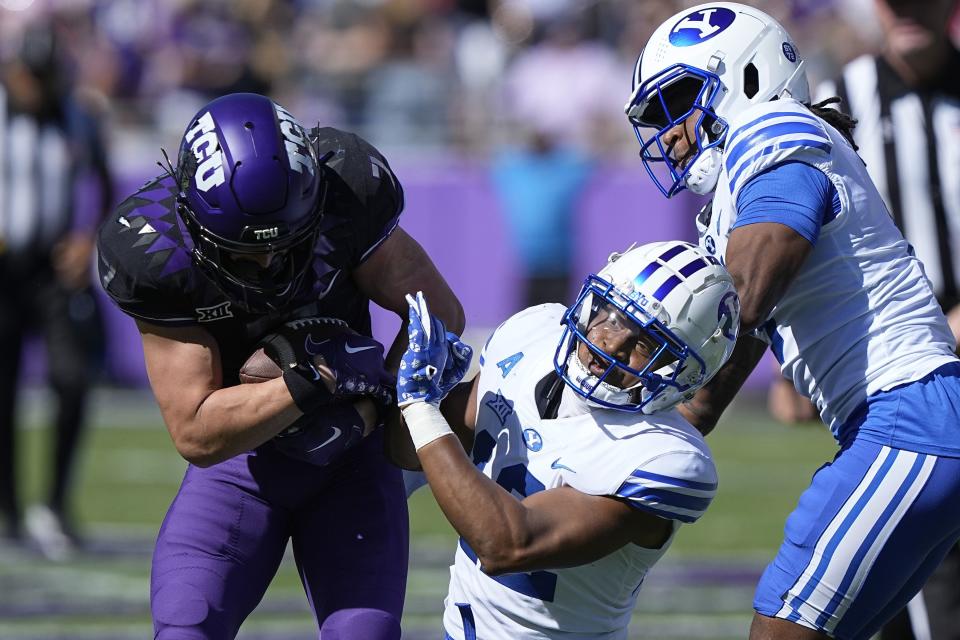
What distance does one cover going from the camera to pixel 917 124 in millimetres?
4719

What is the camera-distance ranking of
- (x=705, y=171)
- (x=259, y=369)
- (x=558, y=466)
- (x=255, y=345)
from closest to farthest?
(x=558, y=466), (x=705, y=171), (x=259, y=369), (x=255, y=345)

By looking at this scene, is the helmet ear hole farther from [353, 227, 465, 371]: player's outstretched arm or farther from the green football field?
the green football field

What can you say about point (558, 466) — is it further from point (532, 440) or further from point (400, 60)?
point (400, 60)

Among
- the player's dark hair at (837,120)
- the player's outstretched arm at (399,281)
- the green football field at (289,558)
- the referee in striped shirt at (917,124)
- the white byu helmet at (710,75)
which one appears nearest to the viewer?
the white byu helmet at (710,75)

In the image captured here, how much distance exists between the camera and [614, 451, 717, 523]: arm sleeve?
2.78 metres

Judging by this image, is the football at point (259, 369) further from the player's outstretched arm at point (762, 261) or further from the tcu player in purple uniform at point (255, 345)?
the player's outstretched arm at point (762, 261)

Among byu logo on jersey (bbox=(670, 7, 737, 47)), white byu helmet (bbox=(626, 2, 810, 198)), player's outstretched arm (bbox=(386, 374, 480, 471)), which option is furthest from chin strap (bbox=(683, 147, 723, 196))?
player's outstretched arm (bbox=(386, 374, 480, 471))

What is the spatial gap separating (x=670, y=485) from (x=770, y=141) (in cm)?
72

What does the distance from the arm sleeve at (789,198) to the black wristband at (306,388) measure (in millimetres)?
908

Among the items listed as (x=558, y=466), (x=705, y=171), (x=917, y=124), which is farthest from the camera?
(x=917, y=124)

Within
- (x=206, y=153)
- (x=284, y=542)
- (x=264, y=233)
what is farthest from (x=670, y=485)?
(x=206, y=153)

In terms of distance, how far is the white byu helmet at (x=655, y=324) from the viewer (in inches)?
111

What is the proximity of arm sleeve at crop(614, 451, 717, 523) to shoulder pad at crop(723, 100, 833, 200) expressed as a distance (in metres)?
0.57

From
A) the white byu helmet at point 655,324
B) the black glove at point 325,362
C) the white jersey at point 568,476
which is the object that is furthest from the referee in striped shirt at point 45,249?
the white byu helmet at point 655,324
